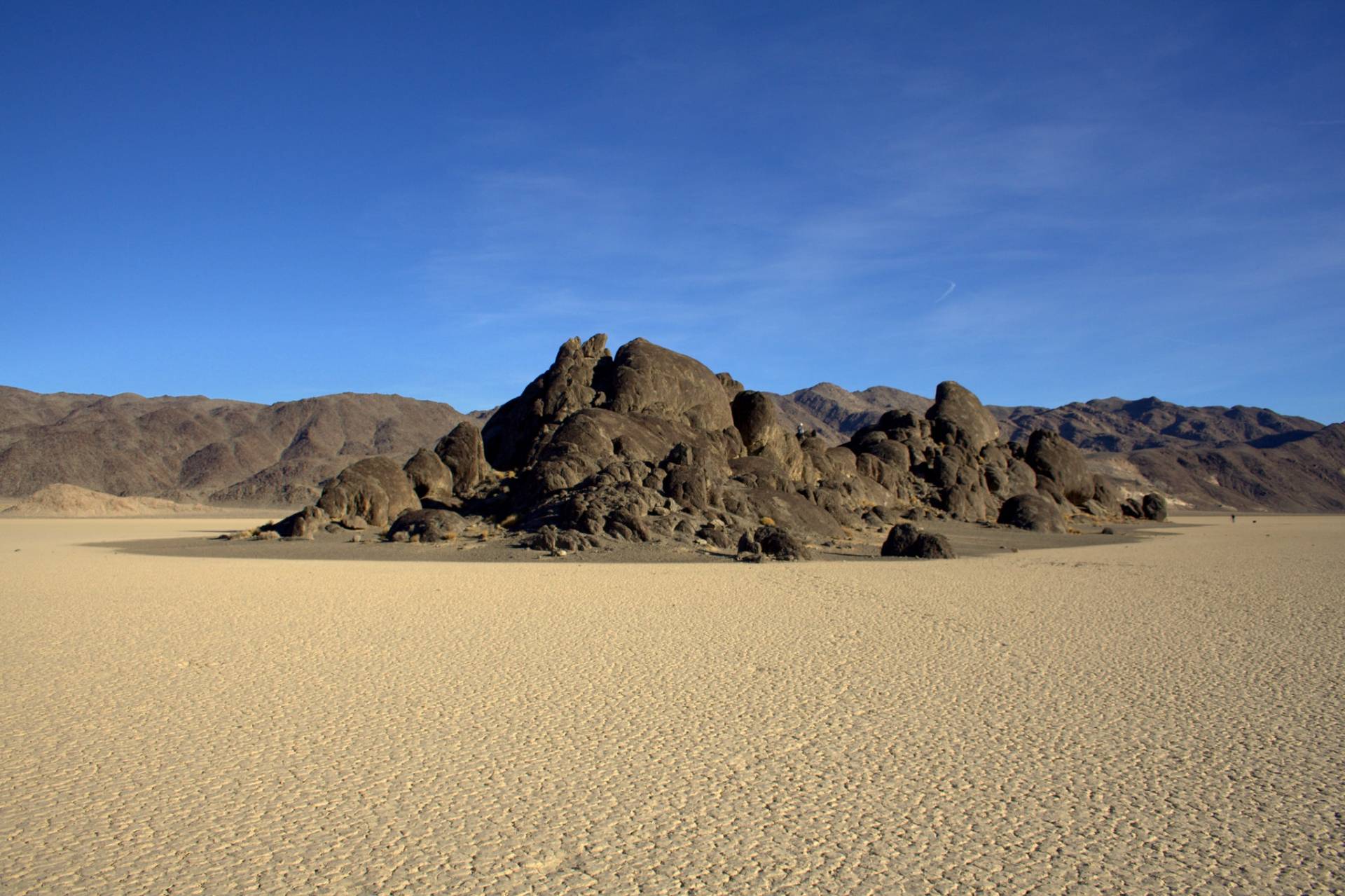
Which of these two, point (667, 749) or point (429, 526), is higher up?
point (429, 526)

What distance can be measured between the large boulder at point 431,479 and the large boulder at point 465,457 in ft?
1.19

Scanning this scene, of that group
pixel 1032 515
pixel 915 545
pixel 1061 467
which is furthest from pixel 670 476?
pixel 1061 467

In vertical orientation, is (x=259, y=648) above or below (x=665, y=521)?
below

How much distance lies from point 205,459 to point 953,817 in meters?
110

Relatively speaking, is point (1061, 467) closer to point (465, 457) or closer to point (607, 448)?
point (607, 448)

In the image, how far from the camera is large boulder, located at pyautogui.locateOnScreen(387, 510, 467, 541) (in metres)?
26.5

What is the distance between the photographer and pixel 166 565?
21344 millimetres

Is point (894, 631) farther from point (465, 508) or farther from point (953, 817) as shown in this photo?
point (465, 508)

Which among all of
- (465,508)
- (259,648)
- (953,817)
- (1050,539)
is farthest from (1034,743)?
(1050,539)

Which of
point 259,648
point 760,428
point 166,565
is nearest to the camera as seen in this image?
point 259,648

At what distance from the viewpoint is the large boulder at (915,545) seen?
2412 centimetres

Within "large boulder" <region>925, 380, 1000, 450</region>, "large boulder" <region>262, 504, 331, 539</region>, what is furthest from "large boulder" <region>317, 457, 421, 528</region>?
"large boulder" <region>925, 380, 1000, 450</region>

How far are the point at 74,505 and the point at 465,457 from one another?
39657 mm

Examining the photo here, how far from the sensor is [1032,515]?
122ft
